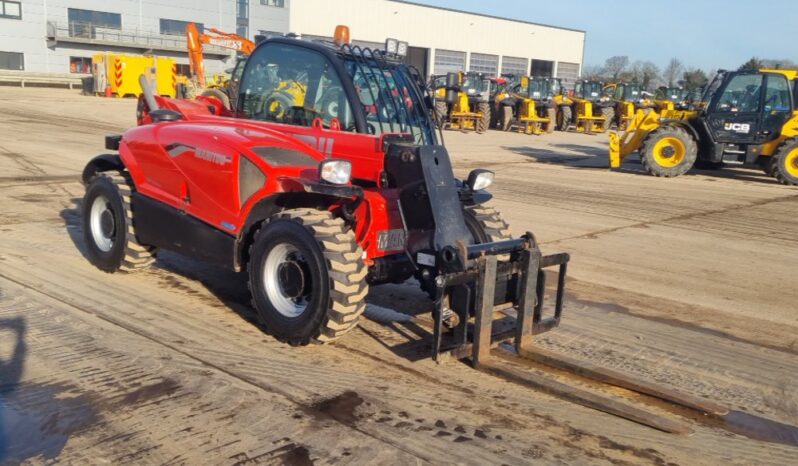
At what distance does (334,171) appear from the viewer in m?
4.64

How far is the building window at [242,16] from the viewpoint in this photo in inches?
2325

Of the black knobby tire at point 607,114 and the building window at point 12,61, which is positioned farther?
the building window at point 12,61

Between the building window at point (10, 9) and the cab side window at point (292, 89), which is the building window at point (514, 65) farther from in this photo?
the cab side window at point (292, 89)

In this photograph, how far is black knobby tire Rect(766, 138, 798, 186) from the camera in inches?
615

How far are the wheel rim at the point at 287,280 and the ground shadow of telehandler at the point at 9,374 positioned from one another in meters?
1.57

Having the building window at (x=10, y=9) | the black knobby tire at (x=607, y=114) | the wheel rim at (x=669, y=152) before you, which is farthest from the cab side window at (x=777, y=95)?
the building window at (x=10, y=9)

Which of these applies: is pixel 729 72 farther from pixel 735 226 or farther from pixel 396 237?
pixel 396 237

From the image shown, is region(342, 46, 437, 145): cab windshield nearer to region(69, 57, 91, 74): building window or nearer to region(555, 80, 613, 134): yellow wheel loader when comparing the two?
region(555, 80, 613, 134): yellow wheel loader

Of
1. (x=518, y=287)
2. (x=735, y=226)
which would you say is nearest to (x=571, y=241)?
(x=735, y=226)

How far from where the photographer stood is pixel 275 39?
5.88 metres

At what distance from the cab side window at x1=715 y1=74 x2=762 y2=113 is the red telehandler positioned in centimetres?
1210

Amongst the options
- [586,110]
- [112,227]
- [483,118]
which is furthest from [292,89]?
[586,110]

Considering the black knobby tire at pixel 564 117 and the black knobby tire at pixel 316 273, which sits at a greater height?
Result: the black knobby tire at pixel 564 117

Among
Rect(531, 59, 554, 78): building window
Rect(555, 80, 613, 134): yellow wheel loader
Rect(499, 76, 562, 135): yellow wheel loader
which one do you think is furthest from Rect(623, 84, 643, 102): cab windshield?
Rect(531, 59, 554, 78): building window
